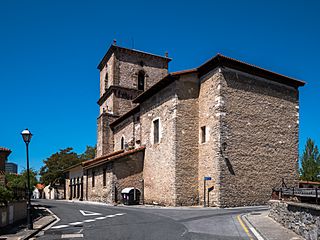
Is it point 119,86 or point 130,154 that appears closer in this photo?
point 130,154

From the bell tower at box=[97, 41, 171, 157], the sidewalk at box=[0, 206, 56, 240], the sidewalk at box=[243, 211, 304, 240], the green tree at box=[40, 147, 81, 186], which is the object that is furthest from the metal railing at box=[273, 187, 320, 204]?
the green tree at box=[40, 147, 81, 186]

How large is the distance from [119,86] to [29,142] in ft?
82.1

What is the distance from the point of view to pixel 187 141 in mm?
21266

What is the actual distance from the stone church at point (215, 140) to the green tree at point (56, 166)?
27.9 metres

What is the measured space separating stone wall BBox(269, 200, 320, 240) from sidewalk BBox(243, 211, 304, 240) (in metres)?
0.19

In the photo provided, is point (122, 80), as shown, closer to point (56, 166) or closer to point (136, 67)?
point (136, 67)

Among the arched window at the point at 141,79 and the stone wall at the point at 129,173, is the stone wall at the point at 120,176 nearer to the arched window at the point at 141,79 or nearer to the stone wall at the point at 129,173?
the stone wall at the point at 129,173

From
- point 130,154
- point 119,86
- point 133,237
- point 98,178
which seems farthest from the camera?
point 119,86

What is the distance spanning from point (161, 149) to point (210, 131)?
4.22 m

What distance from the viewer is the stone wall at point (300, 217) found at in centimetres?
779

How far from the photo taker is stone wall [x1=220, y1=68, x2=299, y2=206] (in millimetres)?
19500

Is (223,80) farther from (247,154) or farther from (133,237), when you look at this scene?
(133,237)

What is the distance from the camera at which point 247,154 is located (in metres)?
20.2

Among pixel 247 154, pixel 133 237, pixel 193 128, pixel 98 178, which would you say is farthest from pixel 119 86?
pixel 133 237
